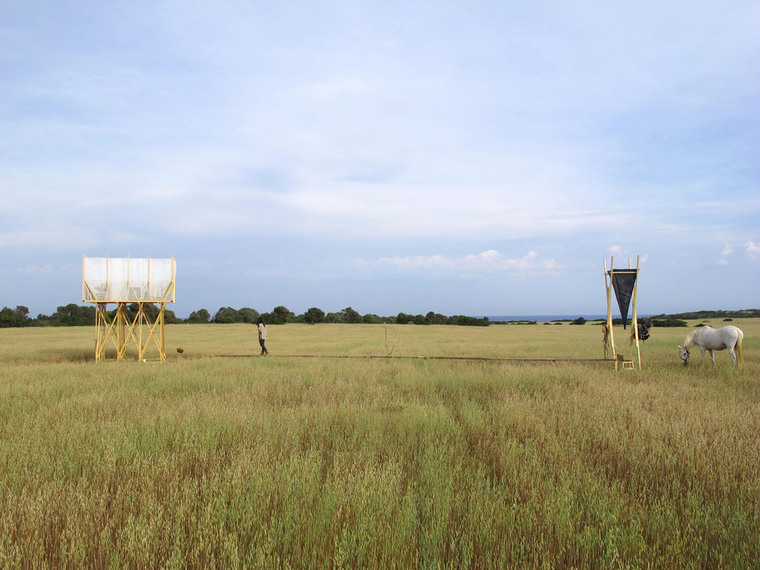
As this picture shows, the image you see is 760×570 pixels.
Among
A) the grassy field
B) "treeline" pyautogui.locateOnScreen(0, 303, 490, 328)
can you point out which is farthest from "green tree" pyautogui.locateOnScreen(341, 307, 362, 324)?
the grassy field

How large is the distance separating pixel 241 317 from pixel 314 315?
13.0 meters

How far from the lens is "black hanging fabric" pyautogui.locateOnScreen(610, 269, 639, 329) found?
1395 cm

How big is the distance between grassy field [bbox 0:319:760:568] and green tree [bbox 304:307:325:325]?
68.1 meters

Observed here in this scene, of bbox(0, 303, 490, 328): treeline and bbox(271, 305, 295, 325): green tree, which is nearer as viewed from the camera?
bbox(0, 303, 490, 328): treeline

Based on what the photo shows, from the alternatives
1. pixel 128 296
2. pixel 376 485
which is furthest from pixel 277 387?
pixel 128 296

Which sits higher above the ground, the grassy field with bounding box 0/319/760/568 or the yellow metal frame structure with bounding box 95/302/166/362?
the yellow metal frame structure with bounding box 95/302/166/362

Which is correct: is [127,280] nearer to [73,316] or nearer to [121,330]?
[121,330]

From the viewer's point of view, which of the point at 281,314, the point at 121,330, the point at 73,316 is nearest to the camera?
the point at 121,330

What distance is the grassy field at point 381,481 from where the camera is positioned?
11.6 feet

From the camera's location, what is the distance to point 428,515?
404 centimetres

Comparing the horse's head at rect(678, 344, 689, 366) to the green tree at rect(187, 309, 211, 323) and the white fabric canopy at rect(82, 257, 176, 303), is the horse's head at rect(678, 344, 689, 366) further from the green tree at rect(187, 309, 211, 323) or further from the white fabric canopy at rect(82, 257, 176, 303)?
the green tree at rect(187, 309, 211, 323)

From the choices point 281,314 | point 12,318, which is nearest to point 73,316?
point 12,318

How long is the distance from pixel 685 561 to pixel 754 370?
13.7 m

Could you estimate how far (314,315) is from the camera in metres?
78.2
